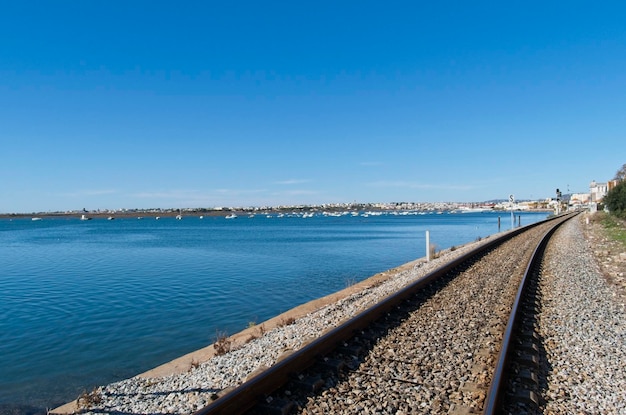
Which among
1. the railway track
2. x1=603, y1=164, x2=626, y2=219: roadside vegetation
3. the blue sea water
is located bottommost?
the blue sea water

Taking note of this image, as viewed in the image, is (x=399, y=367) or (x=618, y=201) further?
(x=618, y=201)

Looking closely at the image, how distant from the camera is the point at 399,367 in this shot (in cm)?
630

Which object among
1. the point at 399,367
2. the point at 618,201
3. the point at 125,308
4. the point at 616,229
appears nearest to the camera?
the point at 399,367

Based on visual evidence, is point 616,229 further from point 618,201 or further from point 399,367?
point 399,367

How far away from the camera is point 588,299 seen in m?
11.3

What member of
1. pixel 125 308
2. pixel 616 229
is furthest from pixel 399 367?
pixel 616 229

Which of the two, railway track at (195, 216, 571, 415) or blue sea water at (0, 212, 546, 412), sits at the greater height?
railway track at (195, 216, 571, 415)

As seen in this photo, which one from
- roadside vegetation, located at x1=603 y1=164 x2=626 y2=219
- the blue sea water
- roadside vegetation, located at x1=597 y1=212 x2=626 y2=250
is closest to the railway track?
the blue sea water

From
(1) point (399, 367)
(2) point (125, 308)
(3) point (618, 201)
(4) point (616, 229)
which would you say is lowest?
(2) point (125, 308)

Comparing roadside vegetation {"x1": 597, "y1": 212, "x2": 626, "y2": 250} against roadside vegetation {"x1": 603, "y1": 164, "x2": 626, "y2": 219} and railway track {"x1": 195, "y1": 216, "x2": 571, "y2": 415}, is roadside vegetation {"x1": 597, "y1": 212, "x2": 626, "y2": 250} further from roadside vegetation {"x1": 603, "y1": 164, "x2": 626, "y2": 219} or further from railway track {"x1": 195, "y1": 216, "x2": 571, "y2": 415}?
railway track {"x1": 195, "y1": 216, "x2": 571, "y2": 415}

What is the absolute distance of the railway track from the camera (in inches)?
201

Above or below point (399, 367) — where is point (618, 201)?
above

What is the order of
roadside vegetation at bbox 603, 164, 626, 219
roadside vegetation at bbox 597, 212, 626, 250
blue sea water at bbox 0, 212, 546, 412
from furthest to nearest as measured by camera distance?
roadside vegetation at bbox 603, 164, 626, 219
roadside vegetation at bbox 597, 212, 626, 250
blue sea water at bbox 0, 212, 546, 412

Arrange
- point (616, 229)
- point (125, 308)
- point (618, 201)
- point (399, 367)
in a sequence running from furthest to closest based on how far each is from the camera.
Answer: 1. point (618, 201)
2. point (616, 229)
3. point (125, 308)
4. point (399, 367)
